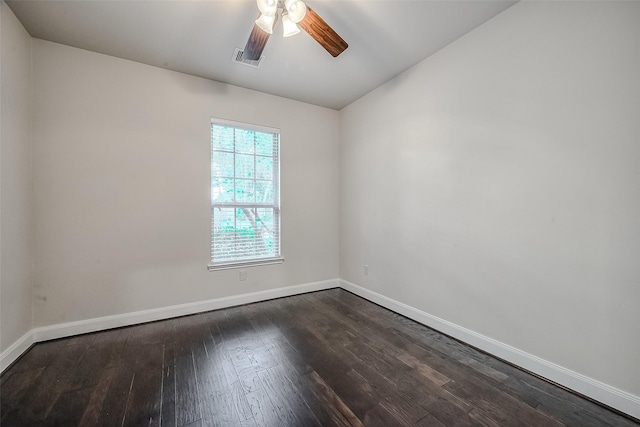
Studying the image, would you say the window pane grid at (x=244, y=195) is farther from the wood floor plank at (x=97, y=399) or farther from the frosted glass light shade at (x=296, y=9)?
the frosted glass light shade at (x=296, y=9)

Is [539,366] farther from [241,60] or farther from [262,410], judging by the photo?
[241,60]

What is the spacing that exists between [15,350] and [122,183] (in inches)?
61.7

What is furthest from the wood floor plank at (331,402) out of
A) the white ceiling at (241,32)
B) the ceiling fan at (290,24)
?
the white ceiling at (241,32)

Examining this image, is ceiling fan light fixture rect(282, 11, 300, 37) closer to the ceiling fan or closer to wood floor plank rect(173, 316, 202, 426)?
the ceiling fan

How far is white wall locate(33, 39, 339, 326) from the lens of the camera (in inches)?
93.5

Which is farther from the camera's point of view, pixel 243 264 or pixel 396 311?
pixel 243 264

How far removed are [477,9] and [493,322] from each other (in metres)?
2.53

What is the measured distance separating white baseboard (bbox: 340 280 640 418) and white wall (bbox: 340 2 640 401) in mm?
48

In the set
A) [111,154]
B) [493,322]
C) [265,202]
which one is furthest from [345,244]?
[111,154]

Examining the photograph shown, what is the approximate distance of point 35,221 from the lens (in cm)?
232

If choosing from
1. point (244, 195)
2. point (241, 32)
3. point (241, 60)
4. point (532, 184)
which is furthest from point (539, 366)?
point (241, 60)

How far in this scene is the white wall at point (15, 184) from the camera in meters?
1.93

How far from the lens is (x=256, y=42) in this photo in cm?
197

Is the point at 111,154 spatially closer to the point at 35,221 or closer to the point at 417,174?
the point at 35,221
